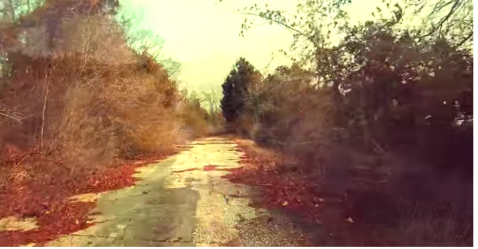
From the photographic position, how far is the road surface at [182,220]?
7.85 meters

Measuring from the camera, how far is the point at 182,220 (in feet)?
31.7

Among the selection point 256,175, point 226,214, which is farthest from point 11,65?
point 226,214

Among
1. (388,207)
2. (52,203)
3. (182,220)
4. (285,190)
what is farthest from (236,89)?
(388,207)

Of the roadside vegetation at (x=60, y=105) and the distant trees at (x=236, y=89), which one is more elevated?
the distant trees at (x=236, y=89)

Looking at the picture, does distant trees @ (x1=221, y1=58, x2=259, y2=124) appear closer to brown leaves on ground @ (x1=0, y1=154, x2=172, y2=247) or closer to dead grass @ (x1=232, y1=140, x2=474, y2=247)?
brown leaves on ground @ (x1=0, y1=154, x2=172, y2=247)

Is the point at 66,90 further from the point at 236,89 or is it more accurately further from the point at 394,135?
the point at 236,89

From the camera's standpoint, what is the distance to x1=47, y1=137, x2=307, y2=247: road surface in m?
7.85

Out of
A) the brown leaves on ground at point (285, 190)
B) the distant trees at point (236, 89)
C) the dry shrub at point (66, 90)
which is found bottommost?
the brown leaves on ground at point (285, 190)

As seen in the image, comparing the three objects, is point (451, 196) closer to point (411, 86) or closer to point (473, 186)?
point (473, 186)

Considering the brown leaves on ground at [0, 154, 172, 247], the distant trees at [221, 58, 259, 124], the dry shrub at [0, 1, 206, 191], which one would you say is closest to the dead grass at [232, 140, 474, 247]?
the brown leaves on ground at [0, 154, 172, 247]

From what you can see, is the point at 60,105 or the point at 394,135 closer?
the point at 394,135

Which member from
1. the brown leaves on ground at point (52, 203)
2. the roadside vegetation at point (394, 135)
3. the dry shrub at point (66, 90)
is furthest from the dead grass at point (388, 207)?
the dry shrub at point (66, 90)

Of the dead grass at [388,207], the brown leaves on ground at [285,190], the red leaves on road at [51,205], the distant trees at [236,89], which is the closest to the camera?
the dead grass at [388,207]

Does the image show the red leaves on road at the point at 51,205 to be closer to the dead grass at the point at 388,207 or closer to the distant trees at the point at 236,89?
the dead grass at the point at 388,207
